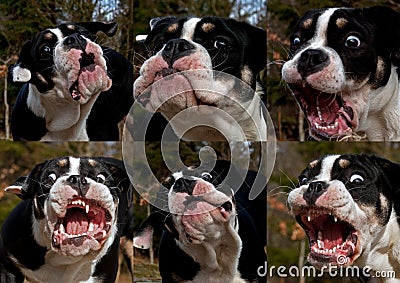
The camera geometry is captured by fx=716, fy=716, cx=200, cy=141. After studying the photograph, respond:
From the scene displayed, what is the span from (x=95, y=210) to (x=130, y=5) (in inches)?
39.2

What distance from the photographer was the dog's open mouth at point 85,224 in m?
3.28

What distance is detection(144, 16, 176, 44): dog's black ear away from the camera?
10.8 feet

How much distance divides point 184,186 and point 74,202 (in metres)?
0.50

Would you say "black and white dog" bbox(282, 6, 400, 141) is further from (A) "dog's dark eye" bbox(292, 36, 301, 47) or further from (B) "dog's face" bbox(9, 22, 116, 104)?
(B) "dog's face" bbox(9, 22, 116, 104)

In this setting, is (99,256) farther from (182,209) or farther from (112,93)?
(112,93)

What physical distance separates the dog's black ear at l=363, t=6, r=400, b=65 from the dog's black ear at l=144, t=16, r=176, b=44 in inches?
34.9

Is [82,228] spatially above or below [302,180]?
below

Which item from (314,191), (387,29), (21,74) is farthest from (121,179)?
(387,29)

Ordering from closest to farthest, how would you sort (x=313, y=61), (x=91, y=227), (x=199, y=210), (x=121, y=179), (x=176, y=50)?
(x=313, y=61), (x=176, y=50), (x=199, y=210), (x=91, y=227), (x=121, y=179)

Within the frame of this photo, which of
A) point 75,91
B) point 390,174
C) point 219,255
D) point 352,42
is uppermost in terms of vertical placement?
point 352,42

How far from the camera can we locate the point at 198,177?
11.0 feet

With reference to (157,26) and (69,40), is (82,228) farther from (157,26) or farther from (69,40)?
(157,26)

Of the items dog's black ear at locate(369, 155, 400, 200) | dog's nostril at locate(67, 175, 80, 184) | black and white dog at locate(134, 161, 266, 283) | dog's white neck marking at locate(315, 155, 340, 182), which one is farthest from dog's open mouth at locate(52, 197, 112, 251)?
dog's black ear at locate(369, 155, 400, 200)

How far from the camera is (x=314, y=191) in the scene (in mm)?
3092
